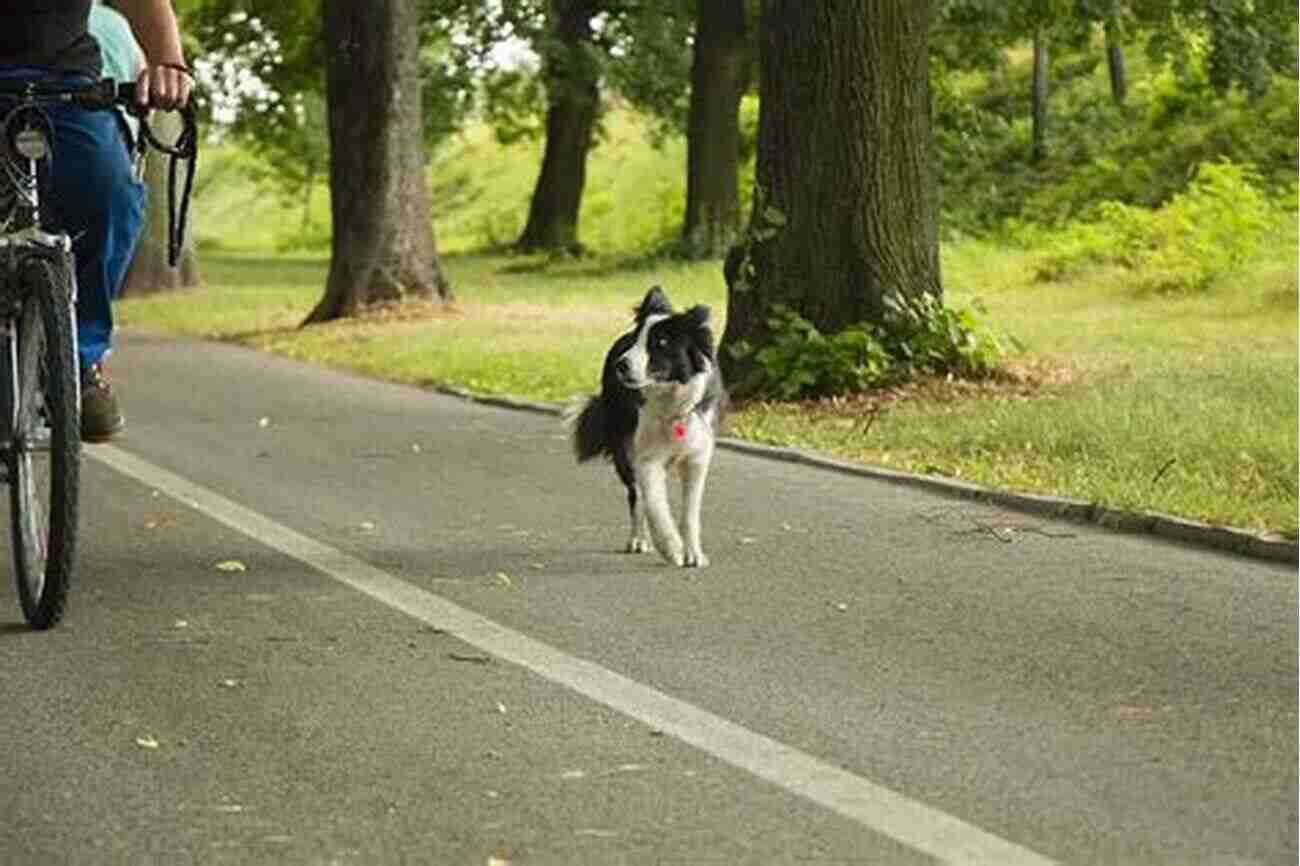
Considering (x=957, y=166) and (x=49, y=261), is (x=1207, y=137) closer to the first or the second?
(x=957, y=166)

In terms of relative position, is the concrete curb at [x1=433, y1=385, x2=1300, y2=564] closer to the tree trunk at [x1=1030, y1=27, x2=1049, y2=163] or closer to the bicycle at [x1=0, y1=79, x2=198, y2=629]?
the bicycle at [x1=0, y1=79, x2=198, y2=629]

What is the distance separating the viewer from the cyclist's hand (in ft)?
28.6

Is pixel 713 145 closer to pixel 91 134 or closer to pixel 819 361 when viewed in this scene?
pixel 819 361

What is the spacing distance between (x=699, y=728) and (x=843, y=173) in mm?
11183

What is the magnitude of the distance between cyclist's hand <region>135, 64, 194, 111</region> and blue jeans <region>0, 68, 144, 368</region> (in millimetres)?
330

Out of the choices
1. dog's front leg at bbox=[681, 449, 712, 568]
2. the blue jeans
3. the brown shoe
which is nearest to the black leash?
the blue jeans

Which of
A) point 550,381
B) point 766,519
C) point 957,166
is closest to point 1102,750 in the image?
point 766,519

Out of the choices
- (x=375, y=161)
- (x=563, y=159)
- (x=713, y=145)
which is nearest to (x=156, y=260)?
(x=713, y=145)

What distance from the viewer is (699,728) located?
7.34 metres

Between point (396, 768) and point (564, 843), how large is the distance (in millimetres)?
901

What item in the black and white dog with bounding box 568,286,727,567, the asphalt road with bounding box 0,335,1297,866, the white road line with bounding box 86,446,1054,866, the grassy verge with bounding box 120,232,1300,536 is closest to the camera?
the white road line with bounding box 86,446,1054,866

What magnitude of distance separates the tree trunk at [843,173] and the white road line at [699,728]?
277 inches

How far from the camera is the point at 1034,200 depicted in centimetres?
4984

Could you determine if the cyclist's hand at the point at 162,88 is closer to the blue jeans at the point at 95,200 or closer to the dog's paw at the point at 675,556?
the blue jeans at the point at 95,200
